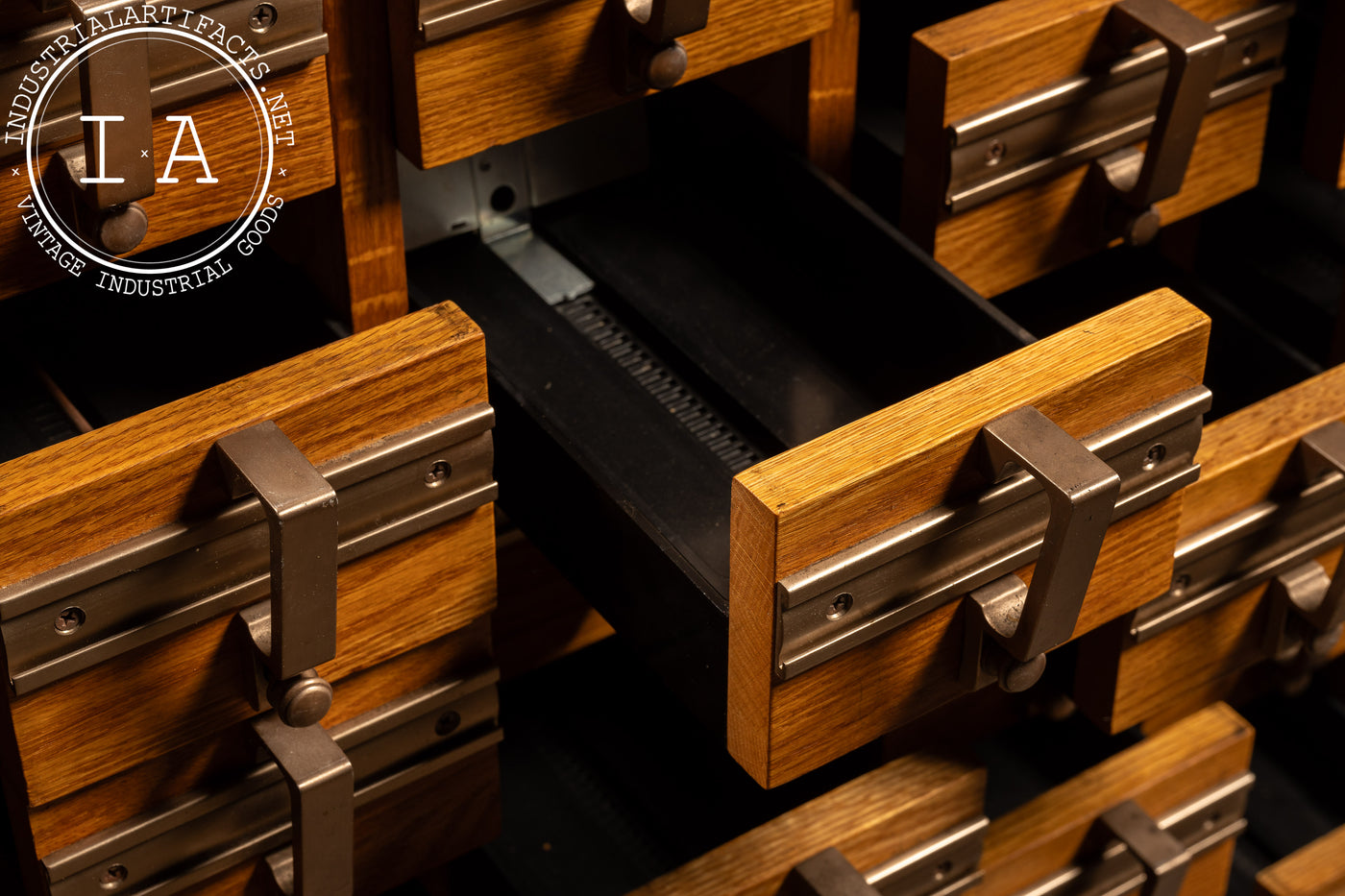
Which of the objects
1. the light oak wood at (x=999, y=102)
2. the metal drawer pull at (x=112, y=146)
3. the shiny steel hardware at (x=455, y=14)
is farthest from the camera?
the light oak wood at (x=999, y=102)

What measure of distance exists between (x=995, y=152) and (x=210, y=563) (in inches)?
17.1

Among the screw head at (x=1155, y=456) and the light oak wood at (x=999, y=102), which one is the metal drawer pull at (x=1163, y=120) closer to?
the light oak wood at (x=999, y=102)

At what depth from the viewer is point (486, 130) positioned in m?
0.79

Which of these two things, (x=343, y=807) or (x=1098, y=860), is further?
(x=1098, y=860)

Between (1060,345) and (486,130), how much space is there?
25 cm

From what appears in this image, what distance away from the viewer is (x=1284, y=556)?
951 millimetres

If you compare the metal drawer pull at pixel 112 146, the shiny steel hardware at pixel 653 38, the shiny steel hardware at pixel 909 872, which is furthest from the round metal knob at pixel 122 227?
the shiny steel hardware at pixel 909 872

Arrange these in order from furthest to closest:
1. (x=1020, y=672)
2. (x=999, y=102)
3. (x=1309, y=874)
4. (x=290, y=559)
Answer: (x=1309, y=874) → (x=999, y=102) → (x=1020, y=672) → (x=290, y=559)

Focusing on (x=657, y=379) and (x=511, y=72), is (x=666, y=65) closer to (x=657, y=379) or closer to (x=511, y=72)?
(x=511, y=72)

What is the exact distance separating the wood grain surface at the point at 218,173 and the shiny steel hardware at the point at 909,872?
1.31ft

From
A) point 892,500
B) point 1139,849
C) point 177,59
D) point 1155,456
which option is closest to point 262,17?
point 177,59

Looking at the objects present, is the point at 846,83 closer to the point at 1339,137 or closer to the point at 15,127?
the point at 1339,137

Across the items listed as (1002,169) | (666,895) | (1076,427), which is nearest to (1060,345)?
(1076,427)

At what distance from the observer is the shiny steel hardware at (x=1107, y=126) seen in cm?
89
